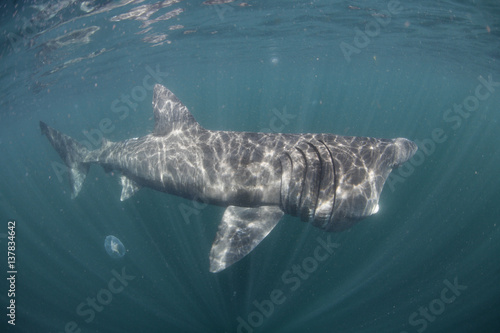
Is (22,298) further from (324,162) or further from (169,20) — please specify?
(169,20)

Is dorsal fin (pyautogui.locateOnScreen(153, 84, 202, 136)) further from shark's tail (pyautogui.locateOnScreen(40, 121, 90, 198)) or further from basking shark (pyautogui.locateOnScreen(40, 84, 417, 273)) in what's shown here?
shark's tail (pyautogui.locateOnScreen(40, 121, 90, 198))

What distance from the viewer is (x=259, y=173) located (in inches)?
279

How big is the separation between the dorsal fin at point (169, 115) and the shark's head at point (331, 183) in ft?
10.7

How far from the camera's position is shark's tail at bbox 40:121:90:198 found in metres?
11.6

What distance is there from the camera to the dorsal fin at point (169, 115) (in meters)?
8.47

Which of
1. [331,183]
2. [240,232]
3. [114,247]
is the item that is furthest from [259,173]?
[114,247]

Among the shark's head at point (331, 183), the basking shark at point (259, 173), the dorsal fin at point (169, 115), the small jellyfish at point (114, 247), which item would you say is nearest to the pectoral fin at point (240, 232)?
the basking shark at point (259, 173)

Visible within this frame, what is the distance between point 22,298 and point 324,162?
58.4 ft

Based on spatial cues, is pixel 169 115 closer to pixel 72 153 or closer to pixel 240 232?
pixel 240 232

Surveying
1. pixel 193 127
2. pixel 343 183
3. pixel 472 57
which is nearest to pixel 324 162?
pixel 343 183

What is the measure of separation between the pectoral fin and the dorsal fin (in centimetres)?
309

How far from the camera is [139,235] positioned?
46.1 feet

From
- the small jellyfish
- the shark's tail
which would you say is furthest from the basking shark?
the small jellyfish

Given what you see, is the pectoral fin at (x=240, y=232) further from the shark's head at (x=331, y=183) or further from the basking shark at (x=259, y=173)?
the shark's head at (x=331, y=183)
